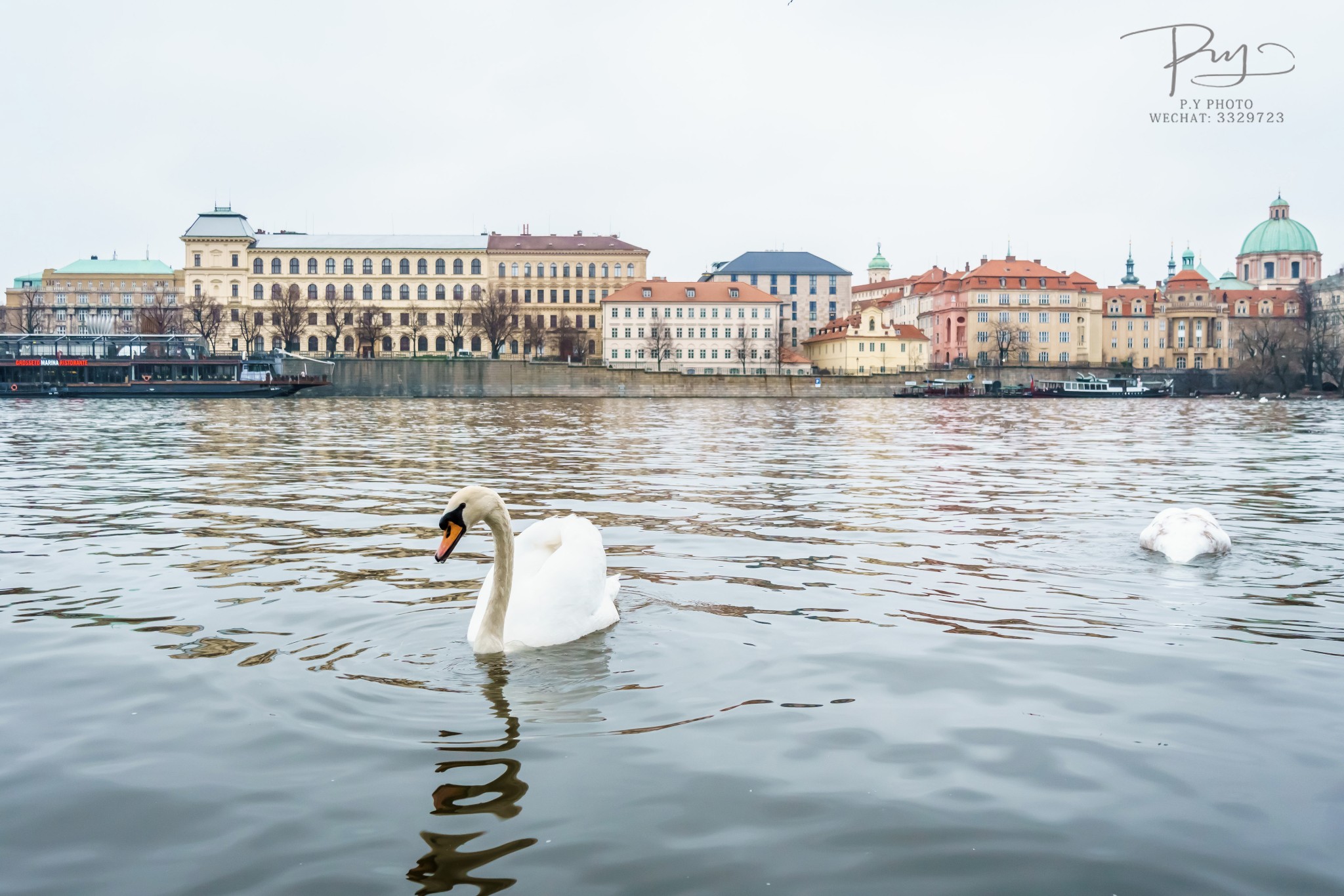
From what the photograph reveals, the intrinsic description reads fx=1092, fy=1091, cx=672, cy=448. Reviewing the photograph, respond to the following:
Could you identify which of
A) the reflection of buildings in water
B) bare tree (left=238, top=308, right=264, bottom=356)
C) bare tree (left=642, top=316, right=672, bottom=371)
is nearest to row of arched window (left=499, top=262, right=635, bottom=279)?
bare tree (left=642, top=316, right=672, bottom=371)

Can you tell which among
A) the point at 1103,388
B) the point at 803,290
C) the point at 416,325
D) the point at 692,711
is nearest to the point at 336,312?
the point at 416,325

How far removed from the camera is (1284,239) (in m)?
171

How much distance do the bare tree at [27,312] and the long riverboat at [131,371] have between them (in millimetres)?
49574

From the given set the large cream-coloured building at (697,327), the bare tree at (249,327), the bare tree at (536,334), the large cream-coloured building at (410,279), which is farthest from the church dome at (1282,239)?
the bare tree at (249,327)

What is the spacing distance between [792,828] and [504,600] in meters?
2.81

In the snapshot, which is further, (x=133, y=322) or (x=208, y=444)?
(x=133, y=322)

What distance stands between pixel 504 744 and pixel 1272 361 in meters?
105

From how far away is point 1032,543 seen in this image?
11023 mm

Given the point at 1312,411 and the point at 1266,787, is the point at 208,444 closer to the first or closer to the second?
the point at 1266,787

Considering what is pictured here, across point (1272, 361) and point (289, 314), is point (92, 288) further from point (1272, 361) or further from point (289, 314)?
point (1272, 361)

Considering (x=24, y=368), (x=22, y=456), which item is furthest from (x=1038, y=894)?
(x=24, y=368)

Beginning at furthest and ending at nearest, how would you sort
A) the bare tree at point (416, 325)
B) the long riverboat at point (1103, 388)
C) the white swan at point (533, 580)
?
the bare tree at point (416, 325) → the long riverboat at point (1103, 388) → the white swan at point (533, 580)

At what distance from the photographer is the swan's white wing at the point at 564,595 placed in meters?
6.74

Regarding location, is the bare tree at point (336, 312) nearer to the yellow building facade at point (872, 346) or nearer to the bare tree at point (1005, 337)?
the yellow building facade at point (872, 346)
